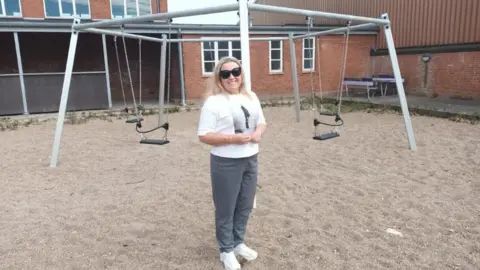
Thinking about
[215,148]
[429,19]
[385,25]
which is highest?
[429,19]

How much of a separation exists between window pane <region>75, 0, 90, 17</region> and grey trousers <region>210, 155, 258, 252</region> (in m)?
16.2

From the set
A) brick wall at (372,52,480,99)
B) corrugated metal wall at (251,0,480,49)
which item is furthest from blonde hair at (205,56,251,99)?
brick wall at (372,52,480,99)

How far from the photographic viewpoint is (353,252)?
2.98 meters

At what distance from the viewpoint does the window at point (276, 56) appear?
16.0 meters

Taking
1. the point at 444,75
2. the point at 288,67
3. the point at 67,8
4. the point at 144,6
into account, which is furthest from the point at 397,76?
the point at 67,8

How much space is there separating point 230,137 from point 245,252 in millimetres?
996

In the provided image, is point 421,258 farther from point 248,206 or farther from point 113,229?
point 113,229

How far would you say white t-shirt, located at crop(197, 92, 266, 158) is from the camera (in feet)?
8.02

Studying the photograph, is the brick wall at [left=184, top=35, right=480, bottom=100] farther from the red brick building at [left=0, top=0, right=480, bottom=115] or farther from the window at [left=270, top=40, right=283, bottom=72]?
the window at [left=270, top=40, right=283, bottom=72]

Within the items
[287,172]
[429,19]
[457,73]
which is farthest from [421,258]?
[429,19]

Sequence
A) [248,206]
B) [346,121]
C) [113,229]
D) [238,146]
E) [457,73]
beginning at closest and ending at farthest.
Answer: [238,146] < [248,206] < [113,229] < [346,121] < [457,73]

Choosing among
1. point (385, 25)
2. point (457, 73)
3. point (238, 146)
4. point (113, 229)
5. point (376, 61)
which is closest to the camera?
point (238, 146)

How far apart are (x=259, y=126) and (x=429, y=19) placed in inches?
554

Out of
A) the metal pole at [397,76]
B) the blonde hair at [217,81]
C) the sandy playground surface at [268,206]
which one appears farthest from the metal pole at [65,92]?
the metal pole at [397,76]
